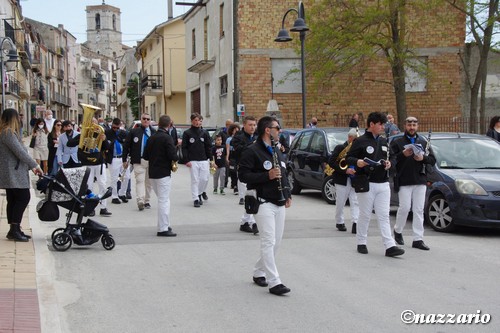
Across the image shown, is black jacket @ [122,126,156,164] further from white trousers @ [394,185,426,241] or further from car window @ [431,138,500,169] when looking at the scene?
white trousers @ [394,185,426,241]

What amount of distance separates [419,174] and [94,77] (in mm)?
109929

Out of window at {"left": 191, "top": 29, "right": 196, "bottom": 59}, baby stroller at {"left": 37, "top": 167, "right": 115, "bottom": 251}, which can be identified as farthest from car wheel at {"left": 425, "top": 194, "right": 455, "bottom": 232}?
window at {"left": 191, "top": 29, "right": 196, "bottom": 59}

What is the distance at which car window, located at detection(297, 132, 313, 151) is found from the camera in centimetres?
1612

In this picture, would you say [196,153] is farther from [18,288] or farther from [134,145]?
[18,288]

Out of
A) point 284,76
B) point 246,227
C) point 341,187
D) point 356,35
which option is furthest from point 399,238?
point 284,76

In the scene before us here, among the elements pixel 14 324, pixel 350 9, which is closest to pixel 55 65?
pixel 350 9

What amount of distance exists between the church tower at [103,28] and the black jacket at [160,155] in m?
128

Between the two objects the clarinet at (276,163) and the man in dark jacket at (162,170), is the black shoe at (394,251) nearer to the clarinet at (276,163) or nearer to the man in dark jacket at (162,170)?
the clarinet at (276,163)

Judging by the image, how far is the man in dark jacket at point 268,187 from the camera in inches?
267

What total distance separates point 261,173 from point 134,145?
7611 millimetres

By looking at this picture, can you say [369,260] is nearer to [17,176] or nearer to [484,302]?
[484,302]

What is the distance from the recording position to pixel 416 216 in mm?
9352

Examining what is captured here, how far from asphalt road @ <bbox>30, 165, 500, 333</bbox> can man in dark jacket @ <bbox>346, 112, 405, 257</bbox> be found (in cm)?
40

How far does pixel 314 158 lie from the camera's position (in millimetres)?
15453
